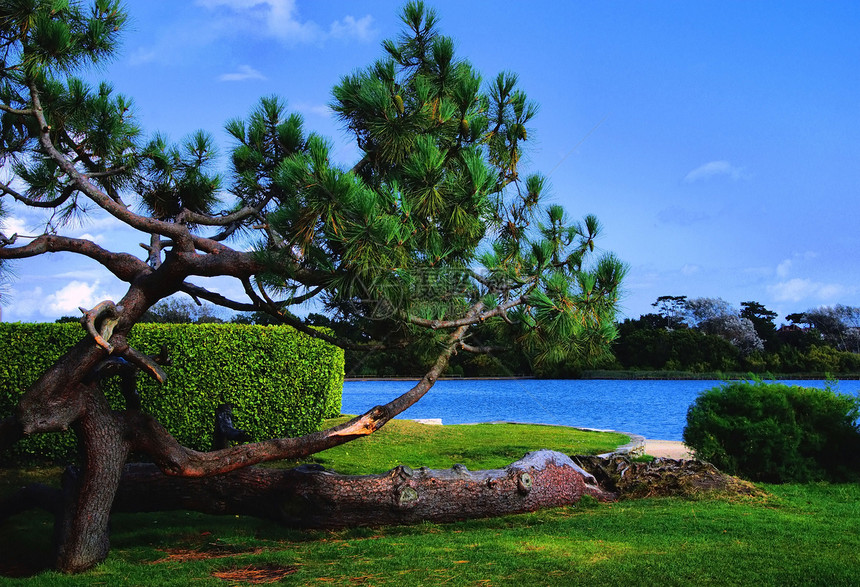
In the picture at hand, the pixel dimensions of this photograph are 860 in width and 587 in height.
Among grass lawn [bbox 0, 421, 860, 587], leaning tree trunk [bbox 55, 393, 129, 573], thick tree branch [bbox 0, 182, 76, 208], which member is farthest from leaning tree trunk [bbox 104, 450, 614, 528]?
thick tree branch [bbox 0, 182, 76, 208]

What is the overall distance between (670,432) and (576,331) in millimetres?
14491

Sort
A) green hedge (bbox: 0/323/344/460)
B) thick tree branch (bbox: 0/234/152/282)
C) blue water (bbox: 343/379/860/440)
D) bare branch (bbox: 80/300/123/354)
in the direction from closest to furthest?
1. bare branch (bbox: 80/300/123/354)
2. thick tree branch (bbox: 0/234/152/282)
3. green hedge (bbox: 0/323/344/460)
4. blue water (bbox: 343/379/860/440)

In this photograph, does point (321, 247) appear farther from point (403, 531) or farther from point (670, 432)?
point (670, 432)

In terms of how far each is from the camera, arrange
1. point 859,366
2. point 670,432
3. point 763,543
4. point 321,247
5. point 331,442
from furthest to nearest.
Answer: point 859,366
point 670,432
point 331,442
point 763,543
point 321,247

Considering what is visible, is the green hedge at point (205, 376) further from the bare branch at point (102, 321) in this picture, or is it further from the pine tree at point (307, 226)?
the bare branch at point (102, 321)

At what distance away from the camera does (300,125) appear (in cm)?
663

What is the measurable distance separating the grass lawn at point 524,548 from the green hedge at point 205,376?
2460mm

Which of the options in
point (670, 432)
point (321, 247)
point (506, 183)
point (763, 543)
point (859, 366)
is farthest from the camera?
point (859, 366)

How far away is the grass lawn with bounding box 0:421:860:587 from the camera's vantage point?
445 centimetres

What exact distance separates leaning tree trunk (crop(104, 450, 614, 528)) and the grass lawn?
0.14 m

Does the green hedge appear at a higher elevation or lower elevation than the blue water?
higher

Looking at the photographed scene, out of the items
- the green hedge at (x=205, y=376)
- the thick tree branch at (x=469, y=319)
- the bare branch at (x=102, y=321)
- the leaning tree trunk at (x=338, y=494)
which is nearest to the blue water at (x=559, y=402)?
the green hedge at (x=205, y=376)

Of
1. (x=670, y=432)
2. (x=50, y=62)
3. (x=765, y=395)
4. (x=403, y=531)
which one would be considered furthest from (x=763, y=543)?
(x=670, y=432)

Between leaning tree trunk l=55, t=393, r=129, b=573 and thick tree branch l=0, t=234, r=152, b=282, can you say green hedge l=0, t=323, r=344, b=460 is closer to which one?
thick tree branch l=0, t=234, r=152, b=282
